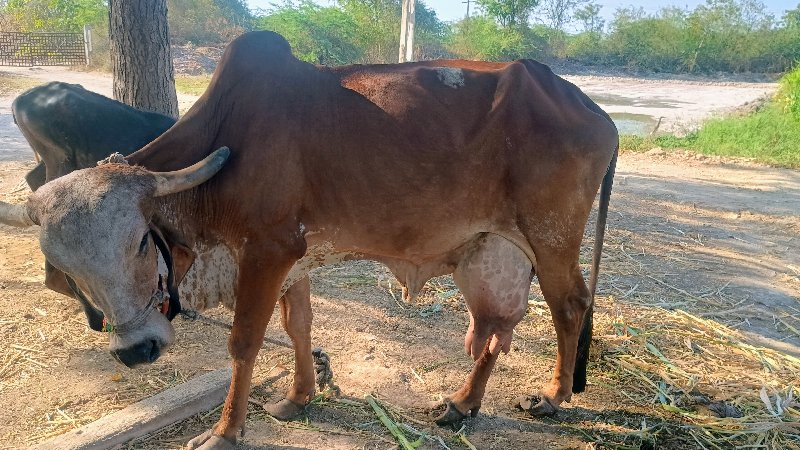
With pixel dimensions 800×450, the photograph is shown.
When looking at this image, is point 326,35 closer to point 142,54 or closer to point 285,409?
point 142,54

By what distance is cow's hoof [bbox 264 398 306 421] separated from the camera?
350cm

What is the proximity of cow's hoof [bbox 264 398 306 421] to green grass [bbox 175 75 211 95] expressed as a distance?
13.3 m

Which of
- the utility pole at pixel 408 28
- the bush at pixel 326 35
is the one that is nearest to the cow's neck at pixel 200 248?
the utility pole at pixel 408 28

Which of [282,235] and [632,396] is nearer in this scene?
[282,235]

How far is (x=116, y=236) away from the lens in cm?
264

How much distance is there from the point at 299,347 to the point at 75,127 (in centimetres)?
182

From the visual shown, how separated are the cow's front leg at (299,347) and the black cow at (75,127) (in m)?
1.27

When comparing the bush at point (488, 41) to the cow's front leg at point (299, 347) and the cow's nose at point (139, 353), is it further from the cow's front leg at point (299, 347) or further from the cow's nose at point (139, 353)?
the cow's nose at point (139, 353)

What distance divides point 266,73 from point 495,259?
59.6 inches

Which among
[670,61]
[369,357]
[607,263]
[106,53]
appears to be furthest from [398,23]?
[369,357]

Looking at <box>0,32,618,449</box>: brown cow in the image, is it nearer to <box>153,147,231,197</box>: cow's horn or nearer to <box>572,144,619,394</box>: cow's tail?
<box>153,147,231,197</box>: cow's horn

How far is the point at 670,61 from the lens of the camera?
35906 mm

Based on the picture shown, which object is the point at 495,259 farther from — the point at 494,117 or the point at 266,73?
the point at 266,73

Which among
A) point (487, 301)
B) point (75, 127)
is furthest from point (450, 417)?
point (75, 127)
